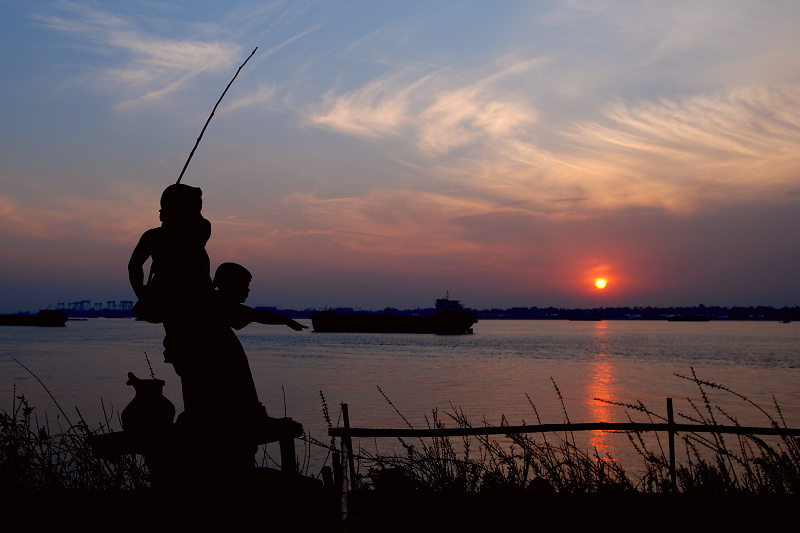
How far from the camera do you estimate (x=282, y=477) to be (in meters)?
4.60

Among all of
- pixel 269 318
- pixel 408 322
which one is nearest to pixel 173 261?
pixel 269 318

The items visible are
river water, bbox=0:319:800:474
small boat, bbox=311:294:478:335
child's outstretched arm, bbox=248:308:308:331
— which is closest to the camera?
child's outstretched arm, bbox=248:308:308:331

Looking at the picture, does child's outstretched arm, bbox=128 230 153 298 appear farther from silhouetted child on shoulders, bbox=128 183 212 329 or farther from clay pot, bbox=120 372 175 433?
clay pot, bbox=120 372 175 433

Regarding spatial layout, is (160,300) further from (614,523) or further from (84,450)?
(614,523)

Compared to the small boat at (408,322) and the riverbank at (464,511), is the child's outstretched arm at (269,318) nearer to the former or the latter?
the riverbank at (464,511)

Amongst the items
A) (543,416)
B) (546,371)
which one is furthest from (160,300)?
(546,371)

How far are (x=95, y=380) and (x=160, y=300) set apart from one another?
1518 inches

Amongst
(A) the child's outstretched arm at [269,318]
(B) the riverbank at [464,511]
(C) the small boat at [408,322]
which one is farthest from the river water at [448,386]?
(C) the small boat at [408,322]

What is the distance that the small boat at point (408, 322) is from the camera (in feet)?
375

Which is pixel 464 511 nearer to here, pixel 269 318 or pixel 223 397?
pixel 269 318

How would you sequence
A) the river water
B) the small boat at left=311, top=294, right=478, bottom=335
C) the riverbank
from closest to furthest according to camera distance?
the riverbank, the river water, the small boat at left=311, top=294, right=478, bottom=335

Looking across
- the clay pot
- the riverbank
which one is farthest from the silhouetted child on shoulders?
the riverbank

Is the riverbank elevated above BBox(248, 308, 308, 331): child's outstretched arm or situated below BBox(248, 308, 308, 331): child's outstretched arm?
below

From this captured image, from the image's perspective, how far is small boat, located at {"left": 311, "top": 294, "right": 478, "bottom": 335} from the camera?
375 ft
